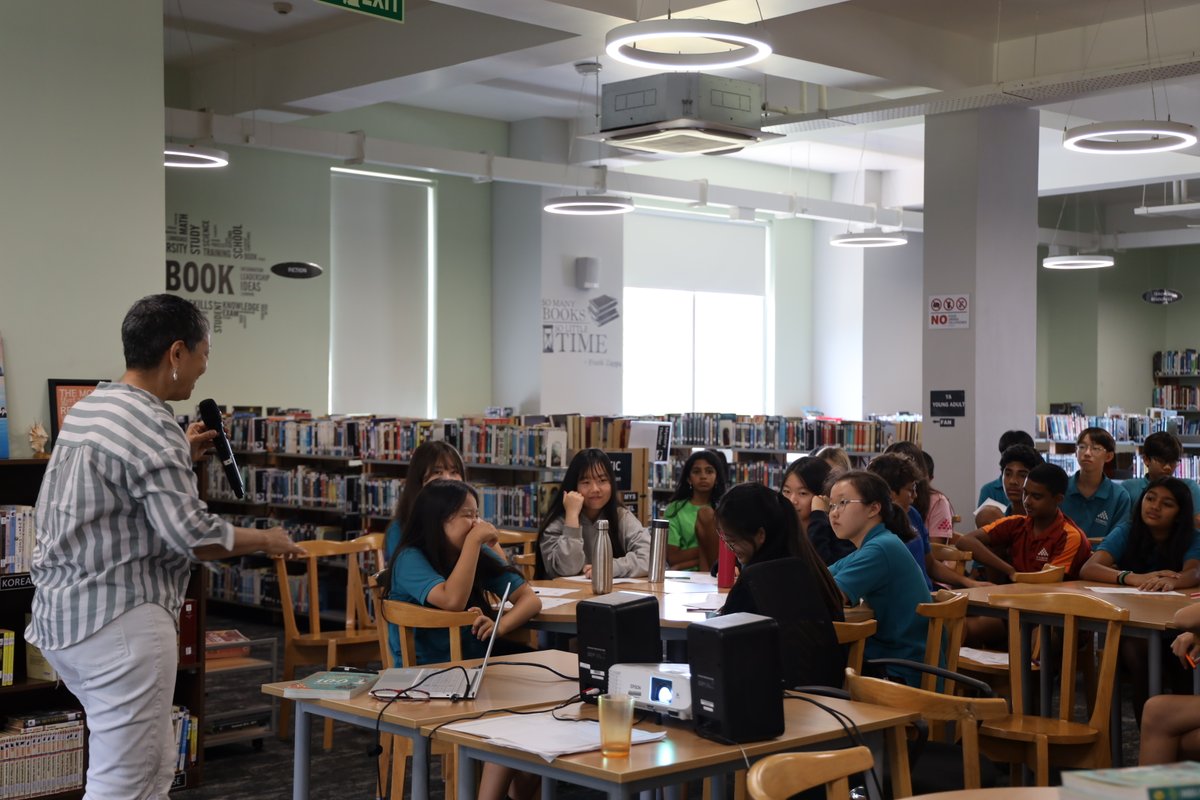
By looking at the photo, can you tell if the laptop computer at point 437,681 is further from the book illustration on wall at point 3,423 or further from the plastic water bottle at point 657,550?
the book illustration on wall at point 3,423

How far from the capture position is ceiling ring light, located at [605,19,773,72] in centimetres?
584

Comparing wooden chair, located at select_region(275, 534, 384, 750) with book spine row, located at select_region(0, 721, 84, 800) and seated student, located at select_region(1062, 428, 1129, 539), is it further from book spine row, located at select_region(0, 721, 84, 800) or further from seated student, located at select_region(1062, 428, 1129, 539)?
seated student, located at select_region(1062, 428, 1129, 539)

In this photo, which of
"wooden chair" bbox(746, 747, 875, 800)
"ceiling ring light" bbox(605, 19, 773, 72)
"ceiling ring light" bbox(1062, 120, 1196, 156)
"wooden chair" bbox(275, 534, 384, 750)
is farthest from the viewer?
"ceiling ring light" bbox(1062, 120, 1196, 156)

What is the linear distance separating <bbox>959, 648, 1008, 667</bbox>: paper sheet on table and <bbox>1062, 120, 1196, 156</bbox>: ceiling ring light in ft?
12.1

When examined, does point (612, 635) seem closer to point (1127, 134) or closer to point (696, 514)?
point (696, 514)

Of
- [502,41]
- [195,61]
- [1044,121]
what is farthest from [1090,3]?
[195,61]

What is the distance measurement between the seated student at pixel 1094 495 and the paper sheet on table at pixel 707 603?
333 cm

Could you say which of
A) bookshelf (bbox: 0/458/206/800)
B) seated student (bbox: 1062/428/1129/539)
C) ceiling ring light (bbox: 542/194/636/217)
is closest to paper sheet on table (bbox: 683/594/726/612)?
bookshelf (bbox: 0/458/206/800)

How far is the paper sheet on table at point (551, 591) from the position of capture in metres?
5.26

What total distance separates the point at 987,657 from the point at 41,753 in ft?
12.3

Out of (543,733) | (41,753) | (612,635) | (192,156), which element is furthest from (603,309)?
(543,733)

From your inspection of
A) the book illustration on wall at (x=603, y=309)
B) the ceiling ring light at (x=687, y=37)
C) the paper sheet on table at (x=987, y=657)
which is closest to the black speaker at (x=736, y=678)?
the paper sheet on table at (x=987, y=657)

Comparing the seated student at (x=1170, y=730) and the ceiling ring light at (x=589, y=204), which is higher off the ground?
the ceiling ring light at (x=589, y=204)

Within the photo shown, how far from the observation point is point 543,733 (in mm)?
3004
